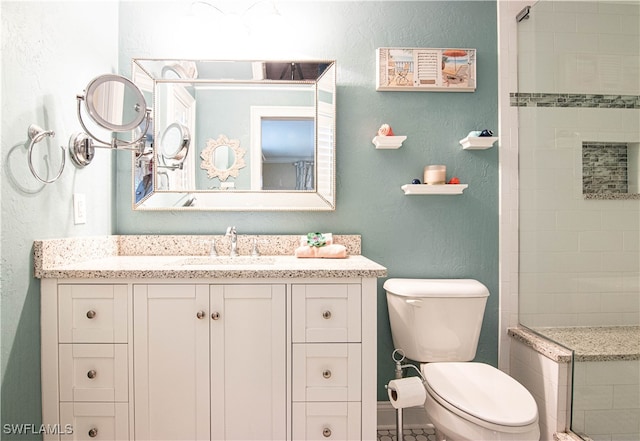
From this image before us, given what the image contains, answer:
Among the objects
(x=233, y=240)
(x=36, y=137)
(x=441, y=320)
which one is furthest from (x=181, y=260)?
(x=441, y=320)

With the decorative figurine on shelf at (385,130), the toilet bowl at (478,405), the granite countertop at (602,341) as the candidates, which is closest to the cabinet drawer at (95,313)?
the toilet bowl at (478,405)

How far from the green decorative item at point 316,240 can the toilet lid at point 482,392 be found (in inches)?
28.5

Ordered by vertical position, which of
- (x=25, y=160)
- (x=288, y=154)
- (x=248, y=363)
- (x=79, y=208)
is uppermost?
(x=288, y=154)

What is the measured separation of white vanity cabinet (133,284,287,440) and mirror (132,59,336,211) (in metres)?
0.64

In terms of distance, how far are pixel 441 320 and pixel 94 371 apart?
146 centimetres

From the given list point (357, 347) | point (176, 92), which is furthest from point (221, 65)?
point (357, 347)

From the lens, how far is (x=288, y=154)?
6.56 ft

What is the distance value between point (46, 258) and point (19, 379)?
1.45 feet

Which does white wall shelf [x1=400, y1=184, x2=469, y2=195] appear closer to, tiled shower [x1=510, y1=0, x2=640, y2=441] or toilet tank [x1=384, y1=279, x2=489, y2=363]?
tiled shower [x1=510, y1=0, x2=640, y2=441]

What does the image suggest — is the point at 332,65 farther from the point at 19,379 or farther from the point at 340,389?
the point at 19,379

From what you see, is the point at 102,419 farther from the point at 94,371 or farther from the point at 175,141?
the point at 175,141

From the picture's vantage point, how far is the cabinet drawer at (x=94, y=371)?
4.82 ft

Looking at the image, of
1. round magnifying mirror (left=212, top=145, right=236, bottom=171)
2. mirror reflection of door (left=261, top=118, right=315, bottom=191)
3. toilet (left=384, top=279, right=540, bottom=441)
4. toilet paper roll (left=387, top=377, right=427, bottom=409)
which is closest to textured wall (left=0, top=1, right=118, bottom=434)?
round magnifying mirror (left=212, top=145, right=236, bottom=171)

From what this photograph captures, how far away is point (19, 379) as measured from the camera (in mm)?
1375
